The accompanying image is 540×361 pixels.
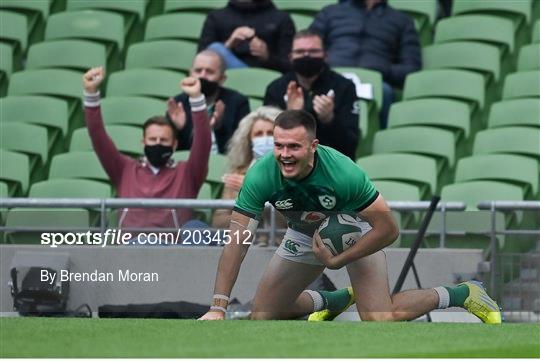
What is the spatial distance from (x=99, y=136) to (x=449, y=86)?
3.17 m

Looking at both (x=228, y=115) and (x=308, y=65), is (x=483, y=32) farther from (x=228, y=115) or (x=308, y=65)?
(x=228, y=115)

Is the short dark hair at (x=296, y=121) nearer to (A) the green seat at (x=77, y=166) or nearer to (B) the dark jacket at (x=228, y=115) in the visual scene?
(B) the dark jacket at (x=228, y=115)

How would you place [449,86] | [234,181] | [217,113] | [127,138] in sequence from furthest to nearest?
[449,86]
[127,138]
[217,113]
[234,181]

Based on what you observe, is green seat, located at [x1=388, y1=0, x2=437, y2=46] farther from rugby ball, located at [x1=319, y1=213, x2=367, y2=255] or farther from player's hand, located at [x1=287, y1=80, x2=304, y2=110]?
rugby ball, located at [x1=319, y1=213, x2=367, y2=255]

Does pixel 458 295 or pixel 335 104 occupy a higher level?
pixel 335 104

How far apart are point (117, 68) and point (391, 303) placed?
229 inches

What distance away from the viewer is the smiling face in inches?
382

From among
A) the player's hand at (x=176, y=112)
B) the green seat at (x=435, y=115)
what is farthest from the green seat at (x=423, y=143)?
the player's hand at (x=176, y=112)

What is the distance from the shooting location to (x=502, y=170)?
1291 centimetres

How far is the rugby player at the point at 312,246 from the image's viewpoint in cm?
977

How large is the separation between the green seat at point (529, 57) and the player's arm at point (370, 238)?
434cm

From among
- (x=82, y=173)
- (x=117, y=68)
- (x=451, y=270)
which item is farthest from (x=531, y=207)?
(x=117, y=68)

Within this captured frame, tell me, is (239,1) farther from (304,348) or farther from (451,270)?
(304,348)

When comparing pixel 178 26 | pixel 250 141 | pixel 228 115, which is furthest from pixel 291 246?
pixel 178 26
